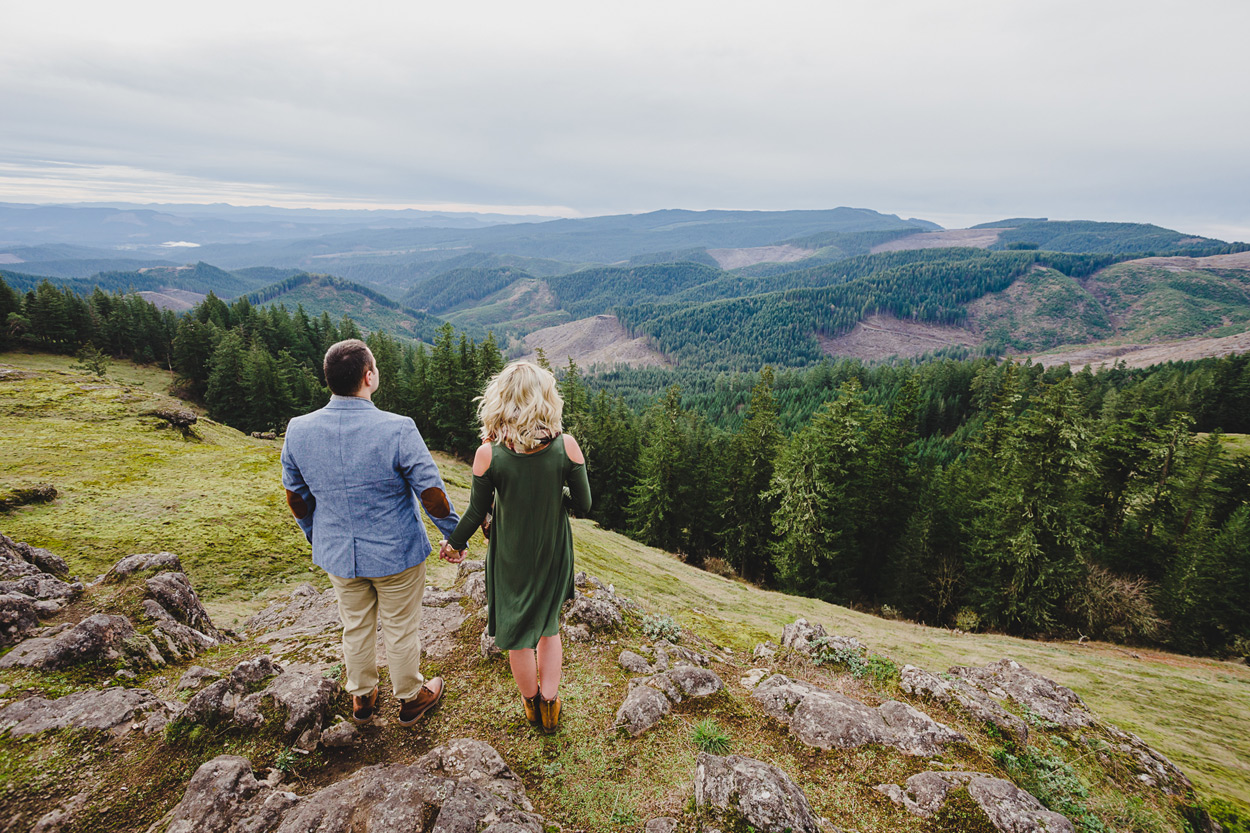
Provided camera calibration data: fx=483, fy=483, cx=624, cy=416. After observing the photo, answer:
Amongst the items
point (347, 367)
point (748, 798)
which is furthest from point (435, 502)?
point (748, 798)

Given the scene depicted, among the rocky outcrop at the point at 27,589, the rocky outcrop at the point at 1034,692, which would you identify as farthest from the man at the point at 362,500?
the rocky outcrop at the point at 1034,692

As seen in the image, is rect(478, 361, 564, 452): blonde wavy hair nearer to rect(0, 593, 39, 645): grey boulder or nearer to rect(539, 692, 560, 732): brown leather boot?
rect(539, 692, 560, 732): brown leather boot

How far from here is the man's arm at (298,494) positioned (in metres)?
5.13

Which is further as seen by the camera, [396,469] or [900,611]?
[900,611]

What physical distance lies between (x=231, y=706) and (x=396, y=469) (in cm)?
337

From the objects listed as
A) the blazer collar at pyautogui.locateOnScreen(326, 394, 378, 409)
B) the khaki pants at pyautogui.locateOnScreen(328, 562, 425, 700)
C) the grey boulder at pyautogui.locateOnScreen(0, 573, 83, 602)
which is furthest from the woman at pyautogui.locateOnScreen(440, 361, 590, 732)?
the grey boulder at pyautogui.locateOnScreen(0, 573, 83, 602)

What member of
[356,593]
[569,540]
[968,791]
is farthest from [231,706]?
[968,791]

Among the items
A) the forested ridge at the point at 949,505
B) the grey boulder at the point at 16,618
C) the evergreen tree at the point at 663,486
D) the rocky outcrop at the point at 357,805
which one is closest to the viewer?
the rocky outcrop at the point at 357,805

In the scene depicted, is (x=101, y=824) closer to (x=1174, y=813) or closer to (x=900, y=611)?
(x=1174, y=813)

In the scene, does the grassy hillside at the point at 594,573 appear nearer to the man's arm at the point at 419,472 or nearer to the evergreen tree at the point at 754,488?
the man's arm at the point at 419,472

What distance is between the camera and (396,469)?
5207mm

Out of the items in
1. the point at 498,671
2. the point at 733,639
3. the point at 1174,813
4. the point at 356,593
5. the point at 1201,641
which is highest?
the point at 356,593

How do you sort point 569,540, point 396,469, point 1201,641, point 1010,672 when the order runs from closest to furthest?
1. point 396,469
2. point 569,540
3. point 1010,672
4. point 1201,641

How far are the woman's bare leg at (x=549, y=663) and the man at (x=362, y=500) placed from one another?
4.81 feet
